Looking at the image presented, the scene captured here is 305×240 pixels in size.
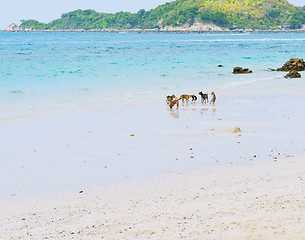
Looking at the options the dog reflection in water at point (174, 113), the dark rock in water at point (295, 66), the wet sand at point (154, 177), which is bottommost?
the dark rock in water at point (295, 66)

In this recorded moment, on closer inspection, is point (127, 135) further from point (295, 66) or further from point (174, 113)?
point (295, 66)

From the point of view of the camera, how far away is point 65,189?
8.17 meters

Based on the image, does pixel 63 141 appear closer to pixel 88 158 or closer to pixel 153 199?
pixel 88 158

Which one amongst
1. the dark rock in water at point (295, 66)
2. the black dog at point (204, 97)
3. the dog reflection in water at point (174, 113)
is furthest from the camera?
the dark rock in water at point (295, 66)

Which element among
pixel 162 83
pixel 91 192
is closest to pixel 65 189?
pixel 91 192

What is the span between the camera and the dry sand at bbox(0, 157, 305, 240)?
619 cm

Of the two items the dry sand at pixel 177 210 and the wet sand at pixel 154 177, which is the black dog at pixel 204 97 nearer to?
the wet sand at pixel 154 177

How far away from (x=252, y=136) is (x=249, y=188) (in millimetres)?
4214

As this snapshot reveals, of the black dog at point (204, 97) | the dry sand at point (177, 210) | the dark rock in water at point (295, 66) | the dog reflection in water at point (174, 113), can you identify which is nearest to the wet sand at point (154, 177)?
the dry sand at point (177, 210)

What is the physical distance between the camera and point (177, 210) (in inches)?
276

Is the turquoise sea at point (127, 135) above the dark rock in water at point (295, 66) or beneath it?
above

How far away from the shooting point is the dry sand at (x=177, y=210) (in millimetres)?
6188

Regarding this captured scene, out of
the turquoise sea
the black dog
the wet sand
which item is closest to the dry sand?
the wet sand

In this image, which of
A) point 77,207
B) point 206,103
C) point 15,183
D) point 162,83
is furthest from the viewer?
point 162,83
